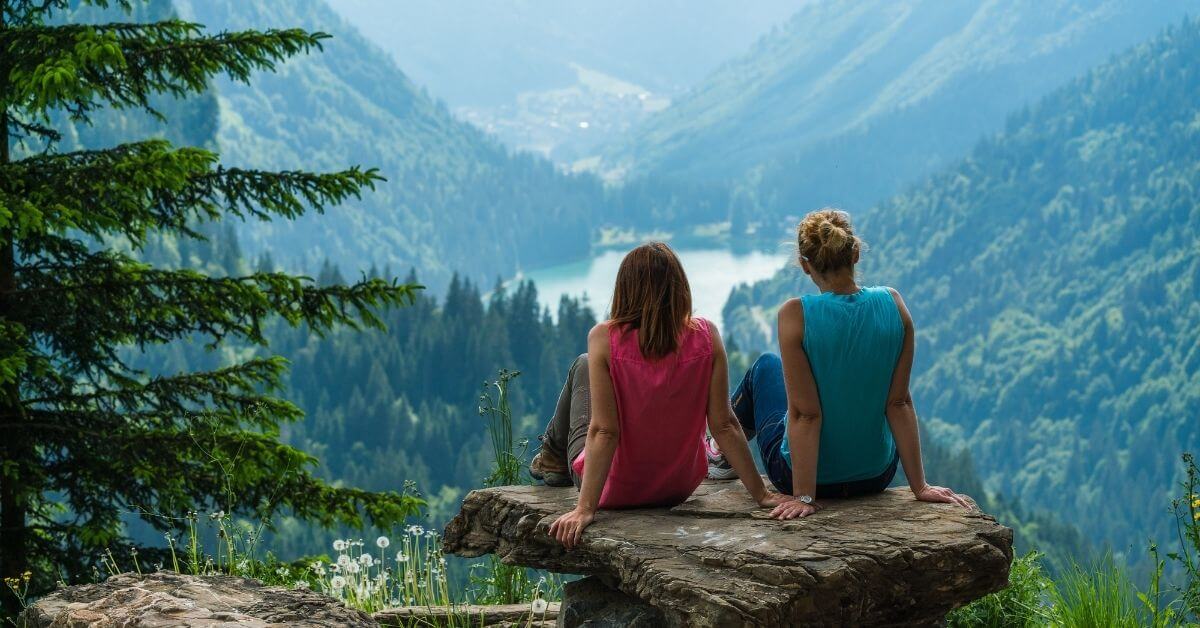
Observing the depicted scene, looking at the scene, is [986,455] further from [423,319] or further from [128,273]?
[128,273]

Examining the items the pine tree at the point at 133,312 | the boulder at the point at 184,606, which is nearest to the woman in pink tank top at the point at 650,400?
the boulder at the point at 184,606

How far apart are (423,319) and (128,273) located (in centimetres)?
9958

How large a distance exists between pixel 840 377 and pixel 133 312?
16.5ft

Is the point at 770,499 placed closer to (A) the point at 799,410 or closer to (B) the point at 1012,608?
(A) the point at 799,410

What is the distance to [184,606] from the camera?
3.88 m

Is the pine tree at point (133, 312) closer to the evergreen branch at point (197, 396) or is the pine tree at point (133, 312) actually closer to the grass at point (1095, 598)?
the evergreen branch at point (197, 396)

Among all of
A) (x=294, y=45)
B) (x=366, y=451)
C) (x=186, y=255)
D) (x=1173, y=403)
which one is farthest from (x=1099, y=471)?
(x=294, y=45)

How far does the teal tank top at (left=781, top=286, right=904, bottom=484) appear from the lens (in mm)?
4363

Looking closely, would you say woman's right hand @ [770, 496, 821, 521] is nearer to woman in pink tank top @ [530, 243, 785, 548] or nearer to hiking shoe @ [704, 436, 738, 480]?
woman in pink tank top @ [530, 243, 785, 548]

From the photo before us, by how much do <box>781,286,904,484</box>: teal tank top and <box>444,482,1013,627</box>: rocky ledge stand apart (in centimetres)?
21

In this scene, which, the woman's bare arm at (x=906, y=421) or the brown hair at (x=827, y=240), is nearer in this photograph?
the brown hair at (x=827, y=240)

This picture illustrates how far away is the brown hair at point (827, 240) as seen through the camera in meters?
4.30

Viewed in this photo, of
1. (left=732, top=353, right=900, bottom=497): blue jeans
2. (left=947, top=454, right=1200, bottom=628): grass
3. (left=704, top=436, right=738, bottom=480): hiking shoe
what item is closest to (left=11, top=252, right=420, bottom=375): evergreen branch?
(left=704, top=436, right=738, bottom=480): hiking shoe

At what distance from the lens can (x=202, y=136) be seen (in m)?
Result: 132
